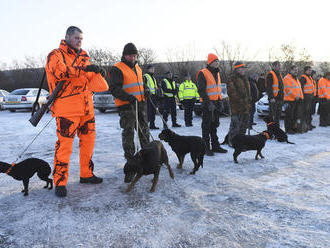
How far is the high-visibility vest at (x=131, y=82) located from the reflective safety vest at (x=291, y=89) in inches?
205

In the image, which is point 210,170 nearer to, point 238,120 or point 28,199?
point 238,120

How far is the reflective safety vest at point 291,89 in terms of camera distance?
7250mm

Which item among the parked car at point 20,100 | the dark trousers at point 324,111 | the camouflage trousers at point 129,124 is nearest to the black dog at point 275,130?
the camouflage trousers at point 129,124

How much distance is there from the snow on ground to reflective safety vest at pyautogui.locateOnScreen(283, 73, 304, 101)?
11.0 feet

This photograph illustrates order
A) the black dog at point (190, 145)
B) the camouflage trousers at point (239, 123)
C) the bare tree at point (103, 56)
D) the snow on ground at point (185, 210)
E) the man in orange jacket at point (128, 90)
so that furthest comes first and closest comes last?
the bare tree at point (103, 56)
the camouflage trousers at point (239, 123)
the black dog at point (190, 145)
the man in orange jacket at point (128, 90)
the snow on ground at point (185, 210)

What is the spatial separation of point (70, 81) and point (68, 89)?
0.10m

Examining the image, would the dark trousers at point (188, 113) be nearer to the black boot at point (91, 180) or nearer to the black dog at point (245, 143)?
the black dog at point (245, 143)

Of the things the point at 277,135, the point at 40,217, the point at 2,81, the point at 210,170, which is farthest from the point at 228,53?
the point at 2,81

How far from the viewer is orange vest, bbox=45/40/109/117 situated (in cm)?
290

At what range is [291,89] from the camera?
23.8 feet

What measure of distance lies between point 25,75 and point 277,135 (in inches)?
1811

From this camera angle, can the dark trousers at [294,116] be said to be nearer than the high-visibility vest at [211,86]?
No

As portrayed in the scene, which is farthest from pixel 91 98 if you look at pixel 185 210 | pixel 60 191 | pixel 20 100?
pixel 20 100

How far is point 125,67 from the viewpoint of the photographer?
3748 mm
